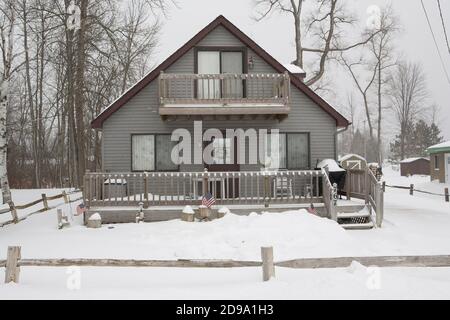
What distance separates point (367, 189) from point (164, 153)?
7.61m

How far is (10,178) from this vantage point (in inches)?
1329

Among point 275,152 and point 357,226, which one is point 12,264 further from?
point 275,152

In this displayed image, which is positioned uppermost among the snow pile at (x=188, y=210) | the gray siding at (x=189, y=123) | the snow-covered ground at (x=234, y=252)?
the gray siding at (x=189, y=123)

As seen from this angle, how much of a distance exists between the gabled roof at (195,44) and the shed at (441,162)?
1924 centimetres

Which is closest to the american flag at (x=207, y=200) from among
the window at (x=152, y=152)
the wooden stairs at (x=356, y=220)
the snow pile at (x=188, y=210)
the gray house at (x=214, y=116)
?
the snow pile at (x=188, y=210)

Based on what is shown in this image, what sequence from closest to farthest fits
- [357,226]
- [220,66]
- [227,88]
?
[357,226], [227,88], [220,66]

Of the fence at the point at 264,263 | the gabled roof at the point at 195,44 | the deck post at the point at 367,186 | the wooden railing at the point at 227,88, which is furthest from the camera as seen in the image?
the gabled roof at the point at 195,44

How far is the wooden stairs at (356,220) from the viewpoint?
11758 mm

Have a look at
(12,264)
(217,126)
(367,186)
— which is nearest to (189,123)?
(217,126)

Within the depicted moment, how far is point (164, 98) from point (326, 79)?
32416mm

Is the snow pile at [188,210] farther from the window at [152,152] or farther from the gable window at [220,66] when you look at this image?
the gable window at [220,66]

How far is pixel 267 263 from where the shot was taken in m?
6.53
